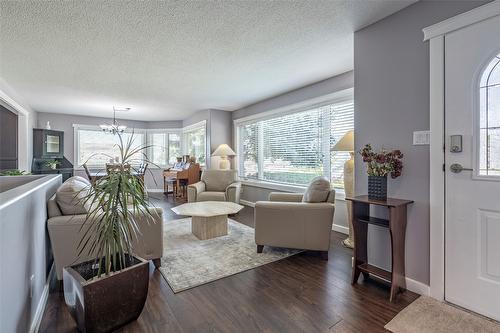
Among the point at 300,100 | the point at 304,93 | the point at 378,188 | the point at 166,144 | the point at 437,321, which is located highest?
the point at 304,93

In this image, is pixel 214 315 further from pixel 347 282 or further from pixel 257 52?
pixel 257 52

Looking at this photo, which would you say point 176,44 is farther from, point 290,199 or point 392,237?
point 392,237

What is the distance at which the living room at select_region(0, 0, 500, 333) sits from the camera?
5.28 feet

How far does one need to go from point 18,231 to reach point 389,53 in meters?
3.00

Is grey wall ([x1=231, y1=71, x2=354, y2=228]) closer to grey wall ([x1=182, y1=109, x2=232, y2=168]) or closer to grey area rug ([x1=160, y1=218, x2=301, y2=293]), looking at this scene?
grey wall ([x1=182, y1=109, x2=232, y2=168])

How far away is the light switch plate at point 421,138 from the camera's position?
195cm

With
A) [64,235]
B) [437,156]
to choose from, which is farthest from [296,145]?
[64,235]

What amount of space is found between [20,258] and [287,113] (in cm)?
406

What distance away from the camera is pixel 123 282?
5.02ft

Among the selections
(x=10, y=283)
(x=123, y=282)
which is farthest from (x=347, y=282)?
(x=10, y=283)

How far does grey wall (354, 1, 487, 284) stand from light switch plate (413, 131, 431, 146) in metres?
0.04

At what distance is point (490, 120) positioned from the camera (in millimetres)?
1678

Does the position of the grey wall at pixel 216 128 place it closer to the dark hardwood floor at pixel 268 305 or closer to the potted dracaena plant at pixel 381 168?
the dark hardwood floor at pixel 268 305

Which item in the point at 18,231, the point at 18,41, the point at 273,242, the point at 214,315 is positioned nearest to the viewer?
the point at 18,231
